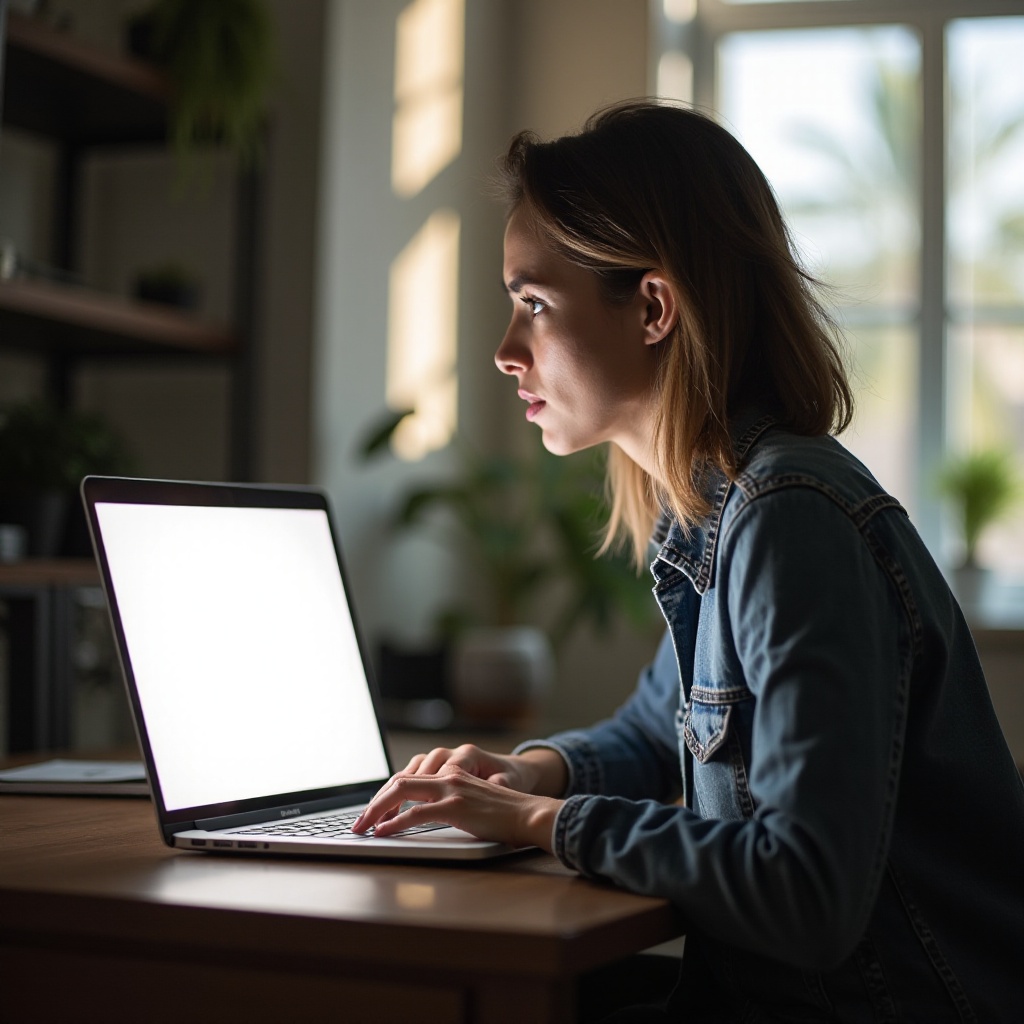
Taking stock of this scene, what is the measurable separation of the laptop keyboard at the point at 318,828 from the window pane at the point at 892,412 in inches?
126

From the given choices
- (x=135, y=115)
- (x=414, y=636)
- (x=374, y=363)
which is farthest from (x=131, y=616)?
(x=414, y=636)

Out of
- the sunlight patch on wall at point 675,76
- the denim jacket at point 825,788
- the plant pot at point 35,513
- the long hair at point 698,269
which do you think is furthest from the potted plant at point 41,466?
the sunlight patch on wall at point 675,76

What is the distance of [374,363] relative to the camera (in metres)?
3.18

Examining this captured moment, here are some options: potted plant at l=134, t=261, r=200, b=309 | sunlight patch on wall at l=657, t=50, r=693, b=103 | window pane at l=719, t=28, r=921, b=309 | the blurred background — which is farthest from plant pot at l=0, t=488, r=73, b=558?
window pane at l=719, t=28, r=921, b=309

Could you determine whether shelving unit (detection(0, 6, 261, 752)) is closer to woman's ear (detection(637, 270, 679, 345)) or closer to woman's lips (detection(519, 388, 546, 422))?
woman's lips (detection(519, 388, 546, 422))

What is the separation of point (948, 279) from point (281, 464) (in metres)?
2.29

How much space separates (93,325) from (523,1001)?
181 centimetres

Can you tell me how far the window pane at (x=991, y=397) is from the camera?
4012 mm

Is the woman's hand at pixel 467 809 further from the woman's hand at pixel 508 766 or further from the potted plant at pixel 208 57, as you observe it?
the potted plant at pixel 208 57

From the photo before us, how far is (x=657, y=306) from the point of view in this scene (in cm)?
114

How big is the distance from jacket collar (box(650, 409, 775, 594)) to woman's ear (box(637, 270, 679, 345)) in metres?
→ 0.11

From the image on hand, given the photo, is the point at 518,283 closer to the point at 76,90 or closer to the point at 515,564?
the point at 76,90

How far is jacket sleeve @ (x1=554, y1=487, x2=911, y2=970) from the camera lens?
32.5 inches

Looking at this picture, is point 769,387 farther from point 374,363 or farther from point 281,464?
point 374,363
